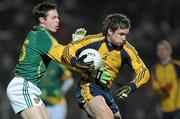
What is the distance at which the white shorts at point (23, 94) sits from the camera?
888 centimetres

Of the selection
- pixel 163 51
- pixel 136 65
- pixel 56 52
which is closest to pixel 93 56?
pixel 56 52

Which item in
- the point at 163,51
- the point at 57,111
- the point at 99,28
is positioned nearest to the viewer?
the point at 163,51

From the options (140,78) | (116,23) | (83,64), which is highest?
(116,23)

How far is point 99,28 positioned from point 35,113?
7.84 meters

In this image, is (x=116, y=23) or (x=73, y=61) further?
(x=116, y=23)

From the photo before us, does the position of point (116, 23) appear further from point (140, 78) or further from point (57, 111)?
point (57, 111)

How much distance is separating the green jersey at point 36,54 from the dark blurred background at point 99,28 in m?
6.64

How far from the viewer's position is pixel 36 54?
900cm

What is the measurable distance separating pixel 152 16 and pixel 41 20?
26.1 feet

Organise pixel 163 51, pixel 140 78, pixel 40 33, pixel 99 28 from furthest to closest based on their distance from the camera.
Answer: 1. pixel 99 28
2. pixel 163 51
3. pixel 140 78
4. pixel 40 33

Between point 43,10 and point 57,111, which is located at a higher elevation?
point 43,10

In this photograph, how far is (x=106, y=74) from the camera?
9.50 metres

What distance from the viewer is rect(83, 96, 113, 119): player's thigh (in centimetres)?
924

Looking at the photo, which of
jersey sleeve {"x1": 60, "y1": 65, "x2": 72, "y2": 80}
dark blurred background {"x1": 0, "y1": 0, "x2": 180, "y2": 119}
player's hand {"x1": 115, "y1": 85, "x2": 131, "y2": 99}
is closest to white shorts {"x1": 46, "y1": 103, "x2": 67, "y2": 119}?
jersey sleeve {"x1": 60, "y1": 65, "x2": 72, "y2": 80}
